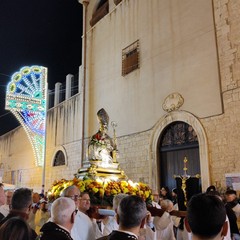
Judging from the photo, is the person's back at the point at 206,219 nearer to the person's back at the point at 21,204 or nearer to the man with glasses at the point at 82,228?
the person's back at the point at 21,204

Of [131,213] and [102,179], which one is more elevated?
[102,179]

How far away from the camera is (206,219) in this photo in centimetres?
165

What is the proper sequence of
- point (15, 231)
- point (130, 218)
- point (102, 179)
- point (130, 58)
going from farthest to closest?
point (130, 58) < point (102, 179) < point (130, 218) < point (15, 231)

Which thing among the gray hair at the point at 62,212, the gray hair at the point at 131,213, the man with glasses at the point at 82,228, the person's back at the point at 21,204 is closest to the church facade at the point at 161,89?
the man with glasses at the point at 82,228

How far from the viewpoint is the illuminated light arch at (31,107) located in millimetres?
15672

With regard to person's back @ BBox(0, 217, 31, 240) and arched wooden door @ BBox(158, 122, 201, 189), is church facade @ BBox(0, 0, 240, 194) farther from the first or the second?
person's back @ BBox(0, 217, 31, 240)

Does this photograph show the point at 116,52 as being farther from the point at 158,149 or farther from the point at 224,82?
the point at 224,82

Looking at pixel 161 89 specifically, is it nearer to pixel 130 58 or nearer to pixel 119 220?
pixel 130 58

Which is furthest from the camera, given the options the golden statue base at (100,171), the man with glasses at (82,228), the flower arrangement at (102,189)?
the golden statue base at (100,171)

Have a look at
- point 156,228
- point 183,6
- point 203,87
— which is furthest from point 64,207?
point 183,6

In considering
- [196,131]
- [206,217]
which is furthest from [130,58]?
[206,217]

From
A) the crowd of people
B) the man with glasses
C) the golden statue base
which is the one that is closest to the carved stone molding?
the golden statue base

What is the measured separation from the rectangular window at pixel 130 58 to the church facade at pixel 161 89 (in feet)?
0.15

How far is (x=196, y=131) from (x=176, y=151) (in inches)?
51.6
